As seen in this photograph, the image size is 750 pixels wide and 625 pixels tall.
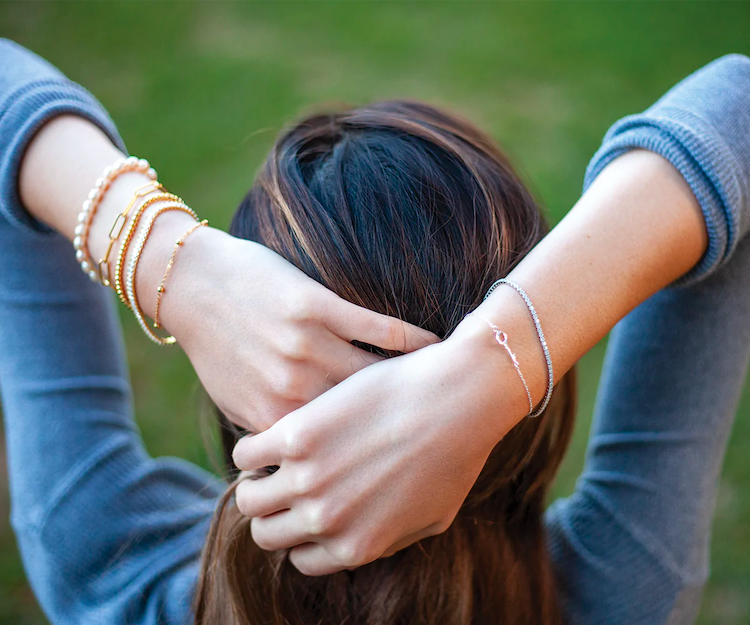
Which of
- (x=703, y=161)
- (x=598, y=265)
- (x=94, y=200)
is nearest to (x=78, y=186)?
(x=94, y=200)

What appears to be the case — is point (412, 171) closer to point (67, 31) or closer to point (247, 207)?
point (247, 207)

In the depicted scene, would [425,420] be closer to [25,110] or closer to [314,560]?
[314,560]

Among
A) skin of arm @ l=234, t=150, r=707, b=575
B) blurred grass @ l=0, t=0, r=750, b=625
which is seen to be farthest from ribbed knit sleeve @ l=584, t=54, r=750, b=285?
blurred grass @ l=0, t=0, r=750, b=625

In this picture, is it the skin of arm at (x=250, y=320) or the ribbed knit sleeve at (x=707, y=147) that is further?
the ribbed knit sleeve at (x=707, y=147)

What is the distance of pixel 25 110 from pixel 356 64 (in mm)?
3446

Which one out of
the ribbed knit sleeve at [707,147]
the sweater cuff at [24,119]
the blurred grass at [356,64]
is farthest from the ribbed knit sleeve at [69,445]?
the blurred grass at [356,64]

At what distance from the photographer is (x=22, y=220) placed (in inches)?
43.0

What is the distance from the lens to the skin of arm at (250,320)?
822 millimetres

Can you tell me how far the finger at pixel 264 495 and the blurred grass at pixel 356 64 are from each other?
7.74 ft

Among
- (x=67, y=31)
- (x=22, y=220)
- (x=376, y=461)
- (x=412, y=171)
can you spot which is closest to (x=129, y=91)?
(x=67, y=31)

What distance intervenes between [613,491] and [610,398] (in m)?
0.16

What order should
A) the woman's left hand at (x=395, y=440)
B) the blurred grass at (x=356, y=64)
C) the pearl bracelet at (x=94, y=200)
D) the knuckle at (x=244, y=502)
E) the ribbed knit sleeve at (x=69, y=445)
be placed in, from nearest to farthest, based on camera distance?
the woman's left hand at (x=395, y=440) → the knuckle at (x=244, y=502) → the pearl bracelet at (x=94, y=200) → the ribbed knit sleeve at (x=69, y=445) → the blurred grass at (x=356, y=64)

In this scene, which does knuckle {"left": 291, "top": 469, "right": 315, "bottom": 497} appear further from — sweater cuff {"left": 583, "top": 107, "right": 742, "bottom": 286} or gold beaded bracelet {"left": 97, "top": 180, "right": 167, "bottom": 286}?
sweater cuff {"left": 583, "top": 107, "right": 742, "bottom": 286}

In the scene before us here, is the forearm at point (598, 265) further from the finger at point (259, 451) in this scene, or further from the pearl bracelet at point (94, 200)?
the pearl bracelet at point (94, 200)
